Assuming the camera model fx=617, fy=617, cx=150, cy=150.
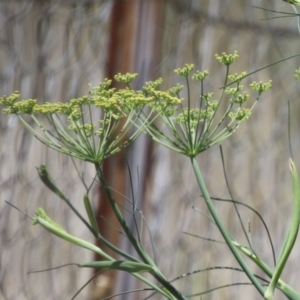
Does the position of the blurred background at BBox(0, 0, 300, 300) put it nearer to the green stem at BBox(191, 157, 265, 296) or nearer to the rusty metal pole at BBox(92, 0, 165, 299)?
the rusty metal pole at BBox(92, 0, 165, 299)

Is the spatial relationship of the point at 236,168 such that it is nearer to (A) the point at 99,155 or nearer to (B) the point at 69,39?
(B) the point at 69,39

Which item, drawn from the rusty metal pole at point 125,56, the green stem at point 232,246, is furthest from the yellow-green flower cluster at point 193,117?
the rusty metal pole at point 125,56

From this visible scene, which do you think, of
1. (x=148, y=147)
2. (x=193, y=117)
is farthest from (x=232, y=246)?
(x=148, y=147)

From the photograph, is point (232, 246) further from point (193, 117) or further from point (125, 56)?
point (125, 56)

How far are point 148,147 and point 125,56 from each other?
0.16m

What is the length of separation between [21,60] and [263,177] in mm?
481

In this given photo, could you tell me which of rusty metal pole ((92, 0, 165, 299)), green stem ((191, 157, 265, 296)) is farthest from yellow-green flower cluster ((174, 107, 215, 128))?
rusty metal pole ((92, 0, 165, 299))

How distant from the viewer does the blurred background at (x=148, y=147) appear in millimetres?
1030

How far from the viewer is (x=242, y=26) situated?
107 centimetres

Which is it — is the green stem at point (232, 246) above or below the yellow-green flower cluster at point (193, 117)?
below

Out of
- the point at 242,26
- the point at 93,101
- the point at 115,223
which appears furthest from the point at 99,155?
the point at 242,26

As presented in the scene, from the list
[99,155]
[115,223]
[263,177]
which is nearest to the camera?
[99,155]

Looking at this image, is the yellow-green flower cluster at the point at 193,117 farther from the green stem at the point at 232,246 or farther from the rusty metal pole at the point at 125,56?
the rusty metal pole at the point at 125,56

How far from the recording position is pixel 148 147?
1.06m
